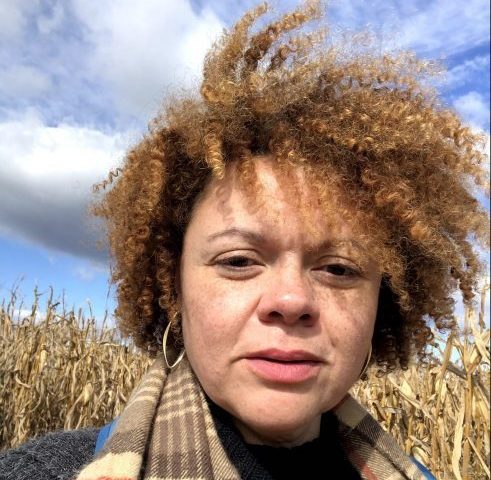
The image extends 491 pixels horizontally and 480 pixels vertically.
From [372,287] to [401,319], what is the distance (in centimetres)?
57

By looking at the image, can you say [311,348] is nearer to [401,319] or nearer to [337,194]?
[337,194]

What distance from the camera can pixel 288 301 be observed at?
4.81 feet

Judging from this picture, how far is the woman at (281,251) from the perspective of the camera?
151 centimetres

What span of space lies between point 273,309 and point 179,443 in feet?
1.40

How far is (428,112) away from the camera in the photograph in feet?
6.55

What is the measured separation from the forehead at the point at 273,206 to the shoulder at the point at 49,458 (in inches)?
28.5

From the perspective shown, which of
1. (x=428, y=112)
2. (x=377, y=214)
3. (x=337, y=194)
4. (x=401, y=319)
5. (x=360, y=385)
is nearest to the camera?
(x=337, y=194)

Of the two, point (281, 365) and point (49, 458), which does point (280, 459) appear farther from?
point (49, 458)

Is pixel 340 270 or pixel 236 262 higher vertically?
pixel 236 262

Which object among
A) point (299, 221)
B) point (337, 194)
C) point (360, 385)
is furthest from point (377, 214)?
point (360, 385)

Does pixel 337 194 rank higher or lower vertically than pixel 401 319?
higher

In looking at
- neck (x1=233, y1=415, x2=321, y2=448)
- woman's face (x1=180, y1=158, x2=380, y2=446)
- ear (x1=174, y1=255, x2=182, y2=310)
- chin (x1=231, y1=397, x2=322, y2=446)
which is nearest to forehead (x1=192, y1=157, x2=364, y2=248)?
woman's face (x1=180, y1=158, x2=380, y2=446)

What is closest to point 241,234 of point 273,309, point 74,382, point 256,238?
point 256,238

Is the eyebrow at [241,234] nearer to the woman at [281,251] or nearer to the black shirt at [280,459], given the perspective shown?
the woman at [281,251]
